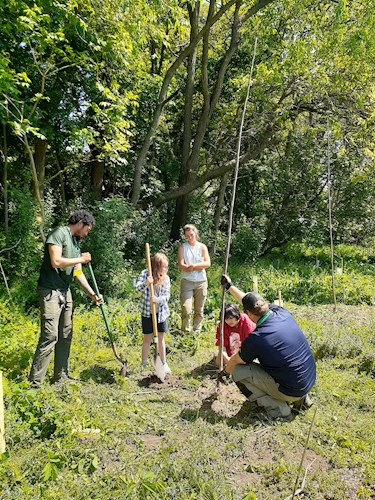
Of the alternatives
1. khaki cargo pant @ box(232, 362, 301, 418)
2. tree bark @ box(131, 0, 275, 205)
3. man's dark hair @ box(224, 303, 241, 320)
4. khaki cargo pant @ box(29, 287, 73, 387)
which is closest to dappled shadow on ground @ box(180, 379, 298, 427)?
khaki cargo pant @ box(232, 362, 301, 418)

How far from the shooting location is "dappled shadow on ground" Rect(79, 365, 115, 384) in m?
4.31

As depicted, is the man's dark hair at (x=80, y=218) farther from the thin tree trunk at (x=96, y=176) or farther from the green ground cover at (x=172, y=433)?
the thin tree trunk at (x=96, y=176)

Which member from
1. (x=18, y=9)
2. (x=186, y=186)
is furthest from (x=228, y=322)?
(x=186, y=186)

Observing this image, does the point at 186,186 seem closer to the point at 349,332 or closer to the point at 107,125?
the point at 107,125

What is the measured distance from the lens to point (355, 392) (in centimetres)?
425

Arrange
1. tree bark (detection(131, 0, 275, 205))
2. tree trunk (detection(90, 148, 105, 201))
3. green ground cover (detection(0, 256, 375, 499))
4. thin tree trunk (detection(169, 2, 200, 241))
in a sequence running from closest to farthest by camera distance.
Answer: green ground cover (detection(0, 256, 375, 499))
tree bark (detection(131, 0, 275, 205))
tree trunk (detection(90, 148, 105, 201))
thin tree trunk (detection(169, 2, 200, 241))

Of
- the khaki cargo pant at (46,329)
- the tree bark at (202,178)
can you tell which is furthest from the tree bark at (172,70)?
the khaki cargo pant at (46,329)

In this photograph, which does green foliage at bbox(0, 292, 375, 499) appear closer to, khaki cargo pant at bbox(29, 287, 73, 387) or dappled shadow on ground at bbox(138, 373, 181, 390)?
dappled shadow on ground at bbox(138, 373, 181, 390)

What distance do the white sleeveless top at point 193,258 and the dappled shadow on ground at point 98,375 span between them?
5.28ft

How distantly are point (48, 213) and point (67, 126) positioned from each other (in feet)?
5.35

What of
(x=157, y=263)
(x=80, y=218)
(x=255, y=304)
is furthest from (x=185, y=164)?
(x=255, y=304)

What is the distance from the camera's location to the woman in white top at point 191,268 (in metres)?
5.32

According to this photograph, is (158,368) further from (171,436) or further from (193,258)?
(193,258)

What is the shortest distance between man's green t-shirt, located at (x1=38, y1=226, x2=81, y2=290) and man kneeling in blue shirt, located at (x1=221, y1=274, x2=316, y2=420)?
1738 millimetres
